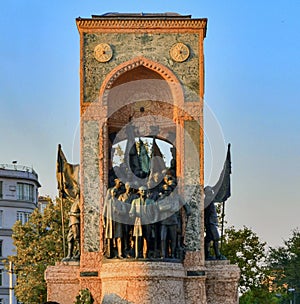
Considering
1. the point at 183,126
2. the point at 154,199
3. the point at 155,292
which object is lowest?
the point at 155,292

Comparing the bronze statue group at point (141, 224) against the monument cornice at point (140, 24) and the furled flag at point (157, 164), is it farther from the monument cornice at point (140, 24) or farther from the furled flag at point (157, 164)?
the monument cornice at point (140, 24)

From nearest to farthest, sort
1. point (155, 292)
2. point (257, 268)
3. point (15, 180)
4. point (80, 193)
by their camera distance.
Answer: point (155, 292), point (80, 193), point (257, 268), point (15, 180)

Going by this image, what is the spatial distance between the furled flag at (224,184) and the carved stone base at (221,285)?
2.58 metres

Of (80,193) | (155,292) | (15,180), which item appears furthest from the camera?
(15,180)

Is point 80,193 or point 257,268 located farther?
point 257,268

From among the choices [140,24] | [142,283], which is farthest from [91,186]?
[140,24]

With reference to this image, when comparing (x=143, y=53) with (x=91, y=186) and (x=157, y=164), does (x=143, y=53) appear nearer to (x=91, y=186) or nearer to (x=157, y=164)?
(x=157, y=164)

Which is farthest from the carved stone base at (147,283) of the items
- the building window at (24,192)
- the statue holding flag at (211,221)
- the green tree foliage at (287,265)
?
the building window at (24,192)

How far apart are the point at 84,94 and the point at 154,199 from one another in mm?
4033

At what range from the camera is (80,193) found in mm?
31859

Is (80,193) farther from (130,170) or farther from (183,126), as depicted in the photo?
(183,126)

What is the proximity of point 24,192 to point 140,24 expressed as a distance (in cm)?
5575

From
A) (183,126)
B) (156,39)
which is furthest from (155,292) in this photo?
(156,39)

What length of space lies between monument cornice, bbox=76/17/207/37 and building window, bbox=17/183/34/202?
54.9 m
